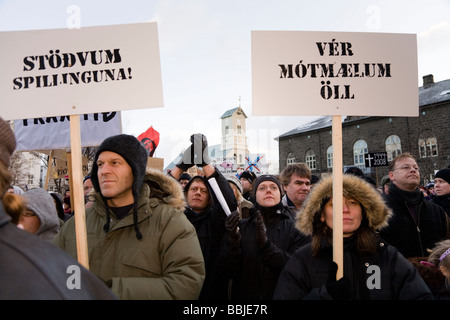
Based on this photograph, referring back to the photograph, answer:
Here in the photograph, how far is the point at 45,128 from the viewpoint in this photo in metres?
4.01

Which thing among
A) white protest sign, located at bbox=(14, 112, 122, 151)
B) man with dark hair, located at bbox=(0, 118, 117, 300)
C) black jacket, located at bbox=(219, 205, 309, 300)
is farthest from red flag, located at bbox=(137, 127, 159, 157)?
man with dark hair, located at bbox=(0, 118, 117, 300)

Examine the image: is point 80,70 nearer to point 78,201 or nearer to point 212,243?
point 78,201

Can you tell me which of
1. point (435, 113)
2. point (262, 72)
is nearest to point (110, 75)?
point (262, 72)

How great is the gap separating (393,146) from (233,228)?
3283cm

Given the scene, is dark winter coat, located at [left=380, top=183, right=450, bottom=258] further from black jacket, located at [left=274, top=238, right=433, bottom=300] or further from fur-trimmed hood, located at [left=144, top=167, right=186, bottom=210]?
fur-trimmed hood, located at [left=144, top=167, right=186, bottom=210]

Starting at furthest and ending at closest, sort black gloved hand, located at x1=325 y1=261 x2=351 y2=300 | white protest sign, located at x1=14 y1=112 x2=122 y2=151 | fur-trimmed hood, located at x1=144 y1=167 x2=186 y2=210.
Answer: white protest sign, located at x1=14 y1=112 x2=122 y2=151 → fur-trimmed hood, located at x1=144 y1=167 x2=186 y2=210 → black gloved hand, located at x1=325 y1=261 x2=351 y2=300

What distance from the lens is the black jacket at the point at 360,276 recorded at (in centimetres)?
193

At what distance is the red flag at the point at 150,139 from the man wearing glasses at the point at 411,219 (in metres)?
3.66

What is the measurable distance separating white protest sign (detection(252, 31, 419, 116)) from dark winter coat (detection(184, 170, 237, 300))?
121 cm

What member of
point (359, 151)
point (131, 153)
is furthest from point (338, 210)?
point (359, 151)

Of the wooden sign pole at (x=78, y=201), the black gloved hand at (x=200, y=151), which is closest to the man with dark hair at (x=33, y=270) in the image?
the wooden sign pole at (x=78, y=201)

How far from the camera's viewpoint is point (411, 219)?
361 cm

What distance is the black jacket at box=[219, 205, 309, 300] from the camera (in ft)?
8.82

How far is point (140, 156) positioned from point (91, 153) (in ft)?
54.2
